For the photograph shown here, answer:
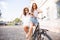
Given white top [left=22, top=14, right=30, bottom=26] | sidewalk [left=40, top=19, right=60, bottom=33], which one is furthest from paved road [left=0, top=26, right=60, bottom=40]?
sidewalk [left=40, top=19, right=60, bottom=33]

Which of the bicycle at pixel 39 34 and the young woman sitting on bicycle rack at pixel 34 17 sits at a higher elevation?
the young woman sitting on bicycle rack at pixel 34 17

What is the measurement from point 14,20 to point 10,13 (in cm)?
10

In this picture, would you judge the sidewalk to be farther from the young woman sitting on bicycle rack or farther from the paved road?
the paved road

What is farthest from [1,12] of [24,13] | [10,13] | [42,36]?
[42,36]

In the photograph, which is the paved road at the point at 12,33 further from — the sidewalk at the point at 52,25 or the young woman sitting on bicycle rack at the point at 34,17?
the sidewalk at the point at 52,25

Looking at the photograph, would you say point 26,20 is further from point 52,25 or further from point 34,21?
point 52,25

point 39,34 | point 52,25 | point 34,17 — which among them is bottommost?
point 39,34

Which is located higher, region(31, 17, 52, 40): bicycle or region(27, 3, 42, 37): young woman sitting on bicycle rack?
region(27, 3, 42, 37): young woman sitting on bicycle rack

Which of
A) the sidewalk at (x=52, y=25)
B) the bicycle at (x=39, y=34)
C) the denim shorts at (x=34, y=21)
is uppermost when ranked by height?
the denim shorts at (x=34, y=21)

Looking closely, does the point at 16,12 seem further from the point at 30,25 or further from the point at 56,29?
the point at 56,29

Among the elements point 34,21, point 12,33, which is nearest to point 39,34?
point 34,21

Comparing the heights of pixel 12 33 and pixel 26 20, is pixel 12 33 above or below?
below

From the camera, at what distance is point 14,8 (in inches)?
86.2

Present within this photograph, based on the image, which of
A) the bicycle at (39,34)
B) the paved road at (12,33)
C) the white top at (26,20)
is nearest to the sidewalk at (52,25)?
the bicycle at (39,34)
